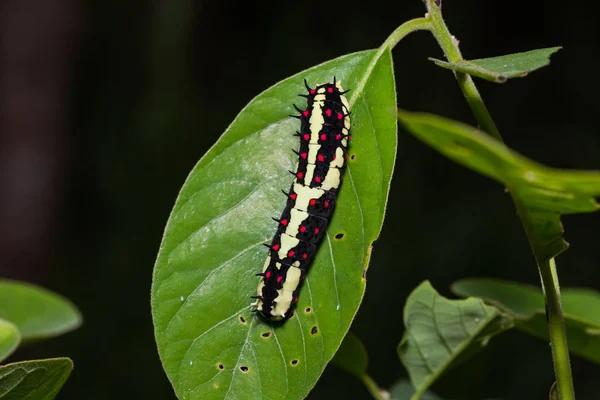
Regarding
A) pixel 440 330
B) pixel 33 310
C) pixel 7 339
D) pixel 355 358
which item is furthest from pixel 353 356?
pixel 33 310

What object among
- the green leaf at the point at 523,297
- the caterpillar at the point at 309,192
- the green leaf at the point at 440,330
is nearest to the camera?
the caterpillar at the point at 309,192

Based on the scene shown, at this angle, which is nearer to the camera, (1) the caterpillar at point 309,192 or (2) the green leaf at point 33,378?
(2) the green leaf at point 33,378

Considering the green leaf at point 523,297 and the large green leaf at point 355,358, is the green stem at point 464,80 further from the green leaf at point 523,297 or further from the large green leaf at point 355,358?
the green leaf at point 523,297

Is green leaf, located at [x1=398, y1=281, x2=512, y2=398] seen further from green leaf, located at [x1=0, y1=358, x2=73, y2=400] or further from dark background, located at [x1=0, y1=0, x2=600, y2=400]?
dark background, located at [x1=0, y1=0, x2=600, y2=400]

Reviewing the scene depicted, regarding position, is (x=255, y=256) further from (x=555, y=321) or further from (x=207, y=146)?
(x=207, y=146)

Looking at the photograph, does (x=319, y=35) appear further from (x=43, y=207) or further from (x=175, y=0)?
(x=43, y=207)

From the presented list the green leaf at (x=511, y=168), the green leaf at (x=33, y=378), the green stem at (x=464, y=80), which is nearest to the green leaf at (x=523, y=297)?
the green stem at (x=464, y=80)

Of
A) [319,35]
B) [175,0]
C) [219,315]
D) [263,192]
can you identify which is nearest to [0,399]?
[219,315]
